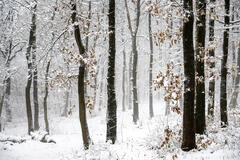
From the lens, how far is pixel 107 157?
6223 millimetres

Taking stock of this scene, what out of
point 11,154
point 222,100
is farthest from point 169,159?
point 11,154

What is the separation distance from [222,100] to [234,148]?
4472mm

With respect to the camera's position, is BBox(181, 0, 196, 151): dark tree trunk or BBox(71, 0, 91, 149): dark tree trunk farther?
BBox(71, 0, 91, 149): dark tree trunk

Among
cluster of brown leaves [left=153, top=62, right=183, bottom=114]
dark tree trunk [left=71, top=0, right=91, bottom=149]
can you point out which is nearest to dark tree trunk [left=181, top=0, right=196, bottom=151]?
cluster of brown leaves [left=153, top=62, right=183, bottom=114]

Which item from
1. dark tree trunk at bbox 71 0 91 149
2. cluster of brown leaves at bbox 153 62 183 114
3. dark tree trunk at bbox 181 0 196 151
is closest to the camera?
cluster of brown leaves at bbox 153 62 183 114

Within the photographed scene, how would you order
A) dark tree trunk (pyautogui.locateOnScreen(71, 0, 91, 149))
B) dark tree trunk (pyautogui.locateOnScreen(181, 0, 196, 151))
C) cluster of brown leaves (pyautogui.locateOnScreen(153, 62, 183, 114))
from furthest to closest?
dark tree trunk (pyautogui.locateOnScreen(71, 0, 91, 149)), dark tree trunk (pyautogui.locateOnScreen(181, 0, 196, 151)), cluster of brown leaves (pyautogui.locateOnScreen(153, 62, 183, 114))

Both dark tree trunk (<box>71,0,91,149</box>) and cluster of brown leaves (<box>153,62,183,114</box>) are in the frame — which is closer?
cluster of brown leaves (<box>153,62,183,114</box>)

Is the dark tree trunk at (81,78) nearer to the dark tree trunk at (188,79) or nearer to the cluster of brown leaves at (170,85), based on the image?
the cluster of brown leaves at (170,85)

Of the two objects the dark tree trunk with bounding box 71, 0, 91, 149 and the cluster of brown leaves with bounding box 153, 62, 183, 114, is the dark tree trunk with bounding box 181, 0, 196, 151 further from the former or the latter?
the dark tree trunk with bounding box 71, 0, 91, 149

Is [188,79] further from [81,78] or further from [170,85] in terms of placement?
[81,78]

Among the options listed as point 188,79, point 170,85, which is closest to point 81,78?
point 170,85

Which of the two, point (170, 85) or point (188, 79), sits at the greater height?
point (188, 79)

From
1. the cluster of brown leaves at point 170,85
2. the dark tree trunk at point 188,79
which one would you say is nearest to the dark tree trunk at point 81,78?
the cluster of brown leaves at point 170,85

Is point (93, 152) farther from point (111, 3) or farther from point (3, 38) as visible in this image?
point (3, 38)
